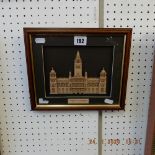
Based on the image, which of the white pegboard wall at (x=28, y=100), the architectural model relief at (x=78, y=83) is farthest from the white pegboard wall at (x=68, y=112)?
the architectural model relief at (x=78, y=83)

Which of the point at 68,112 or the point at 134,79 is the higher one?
the point at 134,79

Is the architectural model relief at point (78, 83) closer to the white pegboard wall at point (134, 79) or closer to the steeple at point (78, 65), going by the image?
the steeple at point (78, 65)

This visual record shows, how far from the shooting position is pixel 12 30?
3.62ft

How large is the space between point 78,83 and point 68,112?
16 centimetres

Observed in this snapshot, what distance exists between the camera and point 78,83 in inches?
45.2

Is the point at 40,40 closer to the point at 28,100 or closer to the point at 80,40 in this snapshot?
the point at 80,40

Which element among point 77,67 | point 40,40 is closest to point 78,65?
point 77,67

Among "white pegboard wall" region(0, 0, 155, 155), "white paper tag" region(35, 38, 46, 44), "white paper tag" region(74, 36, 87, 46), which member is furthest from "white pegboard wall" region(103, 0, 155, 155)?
"white paper tag" region(35, 38, 46, 44)

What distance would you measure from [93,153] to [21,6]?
0.73m

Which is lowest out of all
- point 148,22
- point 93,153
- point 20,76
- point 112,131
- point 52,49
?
point 93,153

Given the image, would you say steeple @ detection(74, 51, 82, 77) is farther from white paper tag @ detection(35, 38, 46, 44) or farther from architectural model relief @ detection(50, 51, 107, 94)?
white paper tag @ detection(35, 38, 46, 44)

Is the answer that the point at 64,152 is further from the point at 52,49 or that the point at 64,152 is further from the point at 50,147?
the point at 52,49

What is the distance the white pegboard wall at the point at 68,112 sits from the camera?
1.08m

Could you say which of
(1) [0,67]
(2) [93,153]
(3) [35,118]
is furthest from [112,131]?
(1) [0,67]
